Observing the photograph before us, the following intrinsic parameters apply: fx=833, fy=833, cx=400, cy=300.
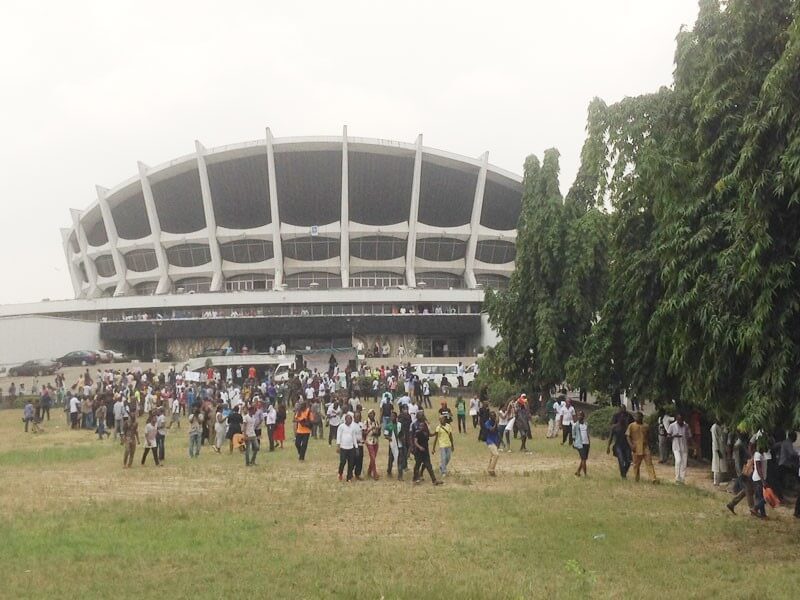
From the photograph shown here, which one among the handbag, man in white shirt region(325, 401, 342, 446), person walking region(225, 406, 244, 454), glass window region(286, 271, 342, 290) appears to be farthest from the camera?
glass window region(286, 271, 342, 290)

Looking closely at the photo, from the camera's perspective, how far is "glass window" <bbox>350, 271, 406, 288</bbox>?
6431 cm

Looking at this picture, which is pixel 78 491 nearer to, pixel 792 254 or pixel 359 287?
pixel 792 254

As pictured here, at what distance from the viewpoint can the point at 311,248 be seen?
63531 mm

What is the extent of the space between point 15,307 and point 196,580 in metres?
63.7

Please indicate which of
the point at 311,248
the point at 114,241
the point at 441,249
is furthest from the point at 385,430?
the point at 114,241

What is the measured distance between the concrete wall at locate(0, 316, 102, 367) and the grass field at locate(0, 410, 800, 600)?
135ft

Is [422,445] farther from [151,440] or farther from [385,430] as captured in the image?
[151,440]

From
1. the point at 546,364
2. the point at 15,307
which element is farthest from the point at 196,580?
the point at 15,307

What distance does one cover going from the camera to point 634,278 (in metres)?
15.7

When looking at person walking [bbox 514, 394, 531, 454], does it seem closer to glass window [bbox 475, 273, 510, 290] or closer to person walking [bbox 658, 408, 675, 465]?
person walking [bbox 658, 408, 675, 465]

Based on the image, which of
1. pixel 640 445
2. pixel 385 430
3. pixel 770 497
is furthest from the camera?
pixel 385 430

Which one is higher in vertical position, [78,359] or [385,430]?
[78,359]

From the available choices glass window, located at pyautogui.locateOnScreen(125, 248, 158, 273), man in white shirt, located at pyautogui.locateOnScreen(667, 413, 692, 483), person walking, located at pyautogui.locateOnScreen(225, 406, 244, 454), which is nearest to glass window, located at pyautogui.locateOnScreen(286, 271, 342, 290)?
glass window, located at pyautogui.locateOnScreen(125, 248, 158, 273)

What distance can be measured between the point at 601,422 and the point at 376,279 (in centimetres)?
4194
